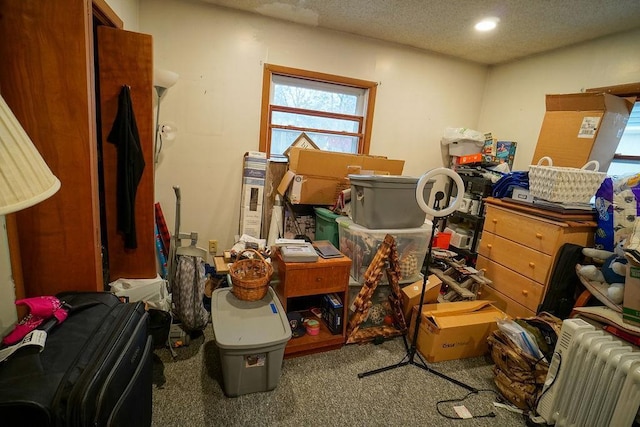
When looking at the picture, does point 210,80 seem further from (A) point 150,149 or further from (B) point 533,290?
(B) point 533,290

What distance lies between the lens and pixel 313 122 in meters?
3.08

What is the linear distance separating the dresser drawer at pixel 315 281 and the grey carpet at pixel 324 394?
0.44 m

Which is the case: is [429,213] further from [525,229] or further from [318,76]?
[318,76]

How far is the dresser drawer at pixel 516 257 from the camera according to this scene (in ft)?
6.27

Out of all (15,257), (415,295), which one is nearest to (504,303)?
(415,295)

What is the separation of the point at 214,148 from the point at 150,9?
1177 mm

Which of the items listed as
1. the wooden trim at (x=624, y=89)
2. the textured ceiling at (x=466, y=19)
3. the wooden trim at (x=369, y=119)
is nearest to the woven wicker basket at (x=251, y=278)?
the wooden trim at (x=369, y=119)

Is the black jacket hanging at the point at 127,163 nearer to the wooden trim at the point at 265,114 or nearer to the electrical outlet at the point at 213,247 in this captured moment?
the electrical outlet at the point at 213,247

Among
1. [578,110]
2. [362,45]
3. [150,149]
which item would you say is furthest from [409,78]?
[150,149]

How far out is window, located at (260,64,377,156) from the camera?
287 cm

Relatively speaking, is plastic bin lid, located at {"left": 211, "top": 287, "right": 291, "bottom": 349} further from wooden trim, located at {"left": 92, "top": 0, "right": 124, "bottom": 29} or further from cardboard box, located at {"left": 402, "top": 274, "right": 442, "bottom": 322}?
wooden trim, located at {"left": 92, "top": 0, "right": 124, "bottom": 29}

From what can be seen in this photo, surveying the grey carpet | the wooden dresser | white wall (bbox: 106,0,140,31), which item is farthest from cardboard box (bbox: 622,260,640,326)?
white wall (bbox: 106,0,140,31)

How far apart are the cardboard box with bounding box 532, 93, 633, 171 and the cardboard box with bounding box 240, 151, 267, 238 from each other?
2.50m

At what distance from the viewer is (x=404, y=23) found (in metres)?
2.59
